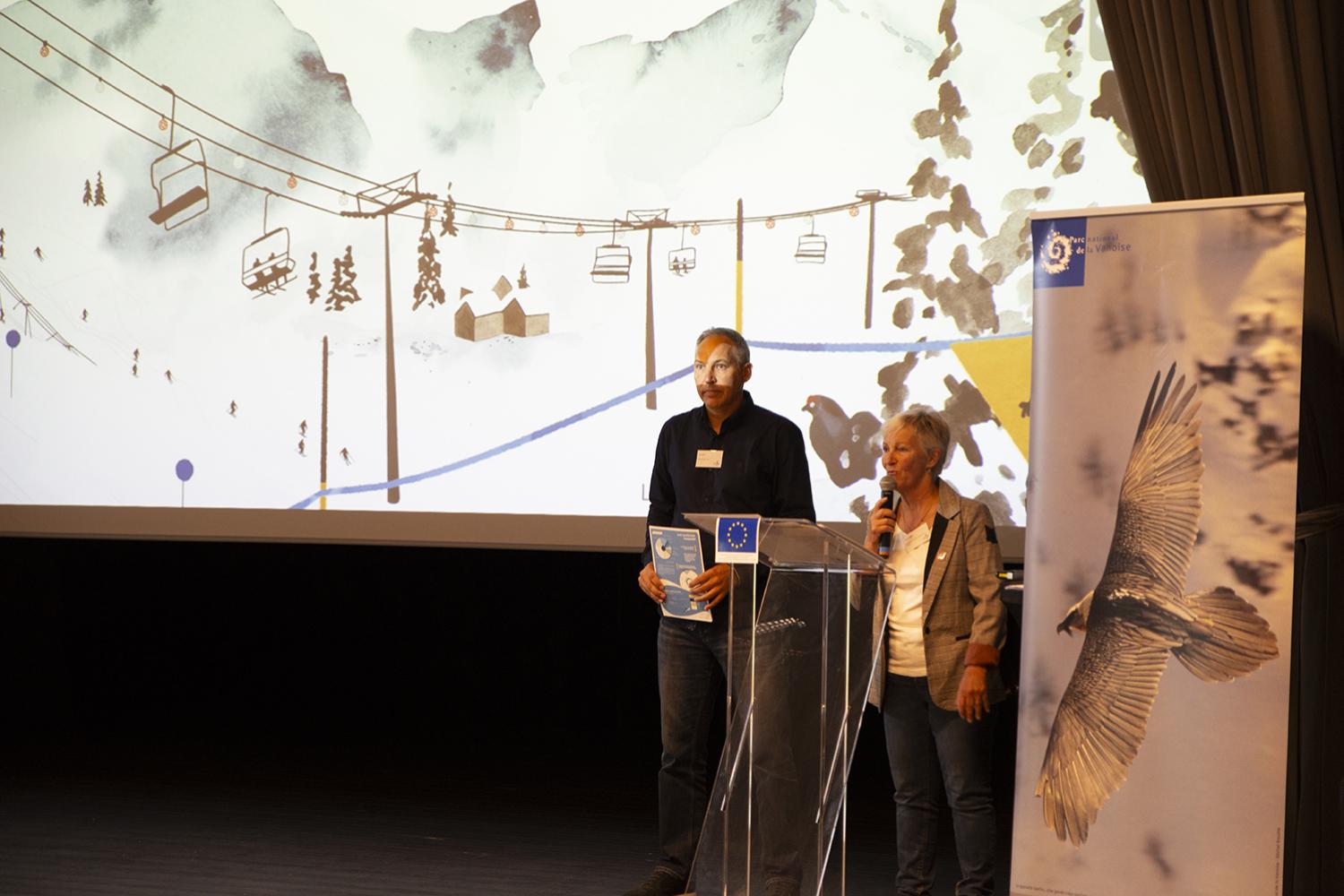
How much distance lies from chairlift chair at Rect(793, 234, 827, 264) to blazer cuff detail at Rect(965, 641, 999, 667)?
1.67 meters

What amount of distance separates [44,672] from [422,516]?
2951 mm

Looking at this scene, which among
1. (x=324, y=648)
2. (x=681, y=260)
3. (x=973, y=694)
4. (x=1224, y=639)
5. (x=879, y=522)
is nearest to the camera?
(x=1224, y=639)

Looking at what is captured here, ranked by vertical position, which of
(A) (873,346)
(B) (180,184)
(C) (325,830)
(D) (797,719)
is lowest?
(C) (325,830)

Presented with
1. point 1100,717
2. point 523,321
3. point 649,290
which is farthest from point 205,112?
point 1100,717

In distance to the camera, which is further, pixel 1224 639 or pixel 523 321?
pixel 523 321

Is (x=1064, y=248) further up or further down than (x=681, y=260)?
further down

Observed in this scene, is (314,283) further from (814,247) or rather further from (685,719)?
(685,719)

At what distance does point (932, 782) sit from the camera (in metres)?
3.21

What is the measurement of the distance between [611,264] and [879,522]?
1.77 m

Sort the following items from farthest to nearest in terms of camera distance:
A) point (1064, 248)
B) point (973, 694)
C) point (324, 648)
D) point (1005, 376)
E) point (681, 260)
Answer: point (324, 648)
point (681, 260)
point (1005, 376)
point (973, 694)
point (1064, 248)

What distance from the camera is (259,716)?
20.3 feet

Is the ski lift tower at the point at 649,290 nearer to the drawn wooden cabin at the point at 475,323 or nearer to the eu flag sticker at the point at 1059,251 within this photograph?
the drawn wooden cabin at the point at 475,323

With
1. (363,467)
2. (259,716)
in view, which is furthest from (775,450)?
(259,716)

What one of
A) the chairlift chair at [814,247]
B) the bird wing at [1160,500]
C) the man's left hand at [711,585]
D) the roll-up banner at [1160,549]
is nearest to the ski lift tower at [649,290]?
the chairlift chair at [814,247]
